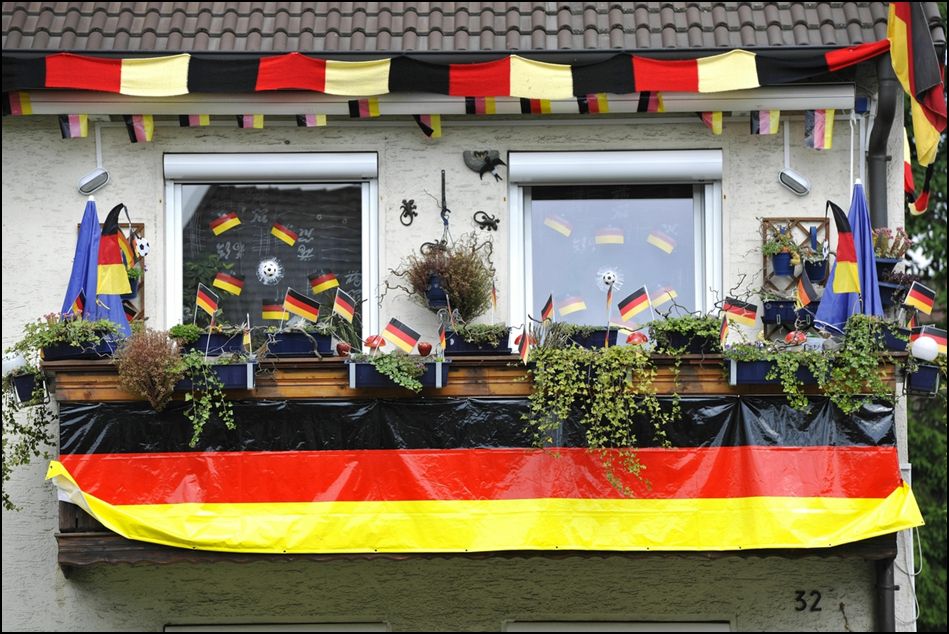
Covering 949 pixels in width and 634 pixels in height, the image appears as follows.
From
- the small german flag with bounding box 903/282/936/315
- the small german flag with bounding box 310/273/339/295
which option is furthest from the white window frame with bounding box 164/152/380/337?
the small german flag with bounding box 903/282/936/315

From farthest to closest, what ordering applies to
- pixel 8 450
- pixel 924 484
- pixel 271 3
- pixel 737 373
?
pixel 924 484, pixel 271 3, pixel 8 450, pixel 737 373

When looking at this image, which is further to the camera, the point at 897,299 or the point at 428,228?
the point at 428,228

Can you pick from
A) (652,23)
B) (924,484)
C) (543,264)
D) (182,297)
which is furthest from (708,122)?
(924,484)

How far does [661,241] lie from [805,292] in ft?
4.38

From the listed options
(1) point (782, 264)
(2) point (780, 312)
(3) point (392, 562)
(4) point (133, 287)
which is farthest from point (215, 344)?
(1) point (782, 264)

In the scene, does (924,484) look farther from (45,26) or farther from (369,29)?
(45,26)

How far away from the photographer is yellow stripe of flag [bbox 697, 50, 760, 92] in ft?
33.4

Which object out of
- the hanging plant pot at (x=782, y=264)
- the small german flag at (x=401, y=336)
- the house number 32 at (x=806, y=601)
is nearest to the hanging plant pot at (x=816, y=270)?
the hanging plant pot at (x=782, y=264)

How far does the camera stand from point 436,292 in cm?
1013

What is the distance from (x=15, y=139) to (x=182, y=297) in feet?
6.45

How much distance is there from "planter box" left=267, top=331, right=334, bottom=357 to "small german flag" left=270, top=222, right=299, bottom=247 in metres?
1.39

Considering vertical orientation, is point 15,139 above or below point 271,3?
below

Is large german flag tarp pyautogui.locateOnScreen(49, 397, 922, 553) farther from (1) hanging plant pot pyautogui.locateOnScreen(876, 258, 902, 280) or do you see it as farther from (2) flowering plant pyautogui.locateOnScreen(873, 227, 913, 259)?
(2) flowering plant pyautogui.locateOnScreen(873, 227, 913, 259)

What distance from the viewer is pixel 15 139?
35.2 feet
